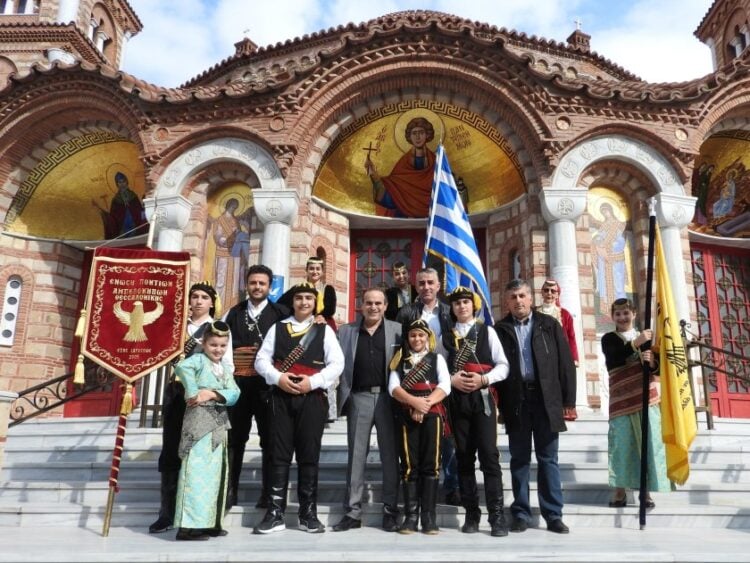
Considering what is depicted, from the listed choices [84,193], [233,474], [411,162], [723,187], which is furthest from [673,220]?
[84,193]

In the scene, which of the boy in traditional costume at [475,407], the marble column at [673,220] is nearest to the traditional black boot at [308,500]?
the boy in traditional costume at [475,407]

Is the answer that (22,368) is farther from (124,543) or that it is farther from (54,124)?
(124,543)

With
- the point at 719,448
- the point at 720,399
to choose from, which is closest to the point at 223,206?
the point at 719,448

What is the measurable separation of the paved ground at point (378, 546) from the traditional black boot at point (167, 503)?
11 cm

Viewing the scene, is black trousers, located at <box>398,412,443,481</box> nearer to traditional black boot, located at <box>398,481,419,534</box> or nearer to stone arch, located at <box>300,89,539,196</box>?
traditional black boot, located at <box>398,481,419,534</box>

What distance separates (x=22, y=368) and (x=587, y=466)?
10394 mm

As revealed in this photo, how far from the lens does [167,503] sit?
4.64 meters

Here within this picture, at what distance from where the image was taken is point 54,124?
1202 cm

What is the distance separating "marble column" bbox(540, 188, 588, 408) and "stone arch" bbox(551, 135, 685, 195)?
0.30m

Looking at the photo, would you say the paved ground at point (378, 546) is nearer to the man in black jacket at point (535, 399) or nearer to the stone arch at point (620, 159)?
the man in black jacket at point (535, 399)

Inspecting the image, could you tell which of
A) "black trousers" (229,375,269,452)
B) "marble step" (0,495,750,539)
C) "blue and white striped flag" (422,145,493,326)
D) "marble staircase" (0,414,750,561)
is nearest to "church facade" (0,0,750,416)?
"blue and white striped flag" (422,145,493,326)

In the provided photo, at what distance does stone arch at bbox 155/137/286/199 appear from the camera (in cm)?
1072

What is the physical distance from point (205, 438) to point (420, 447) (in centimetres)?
157

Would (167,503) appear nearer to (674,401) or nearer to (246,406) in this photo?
(246,406)
